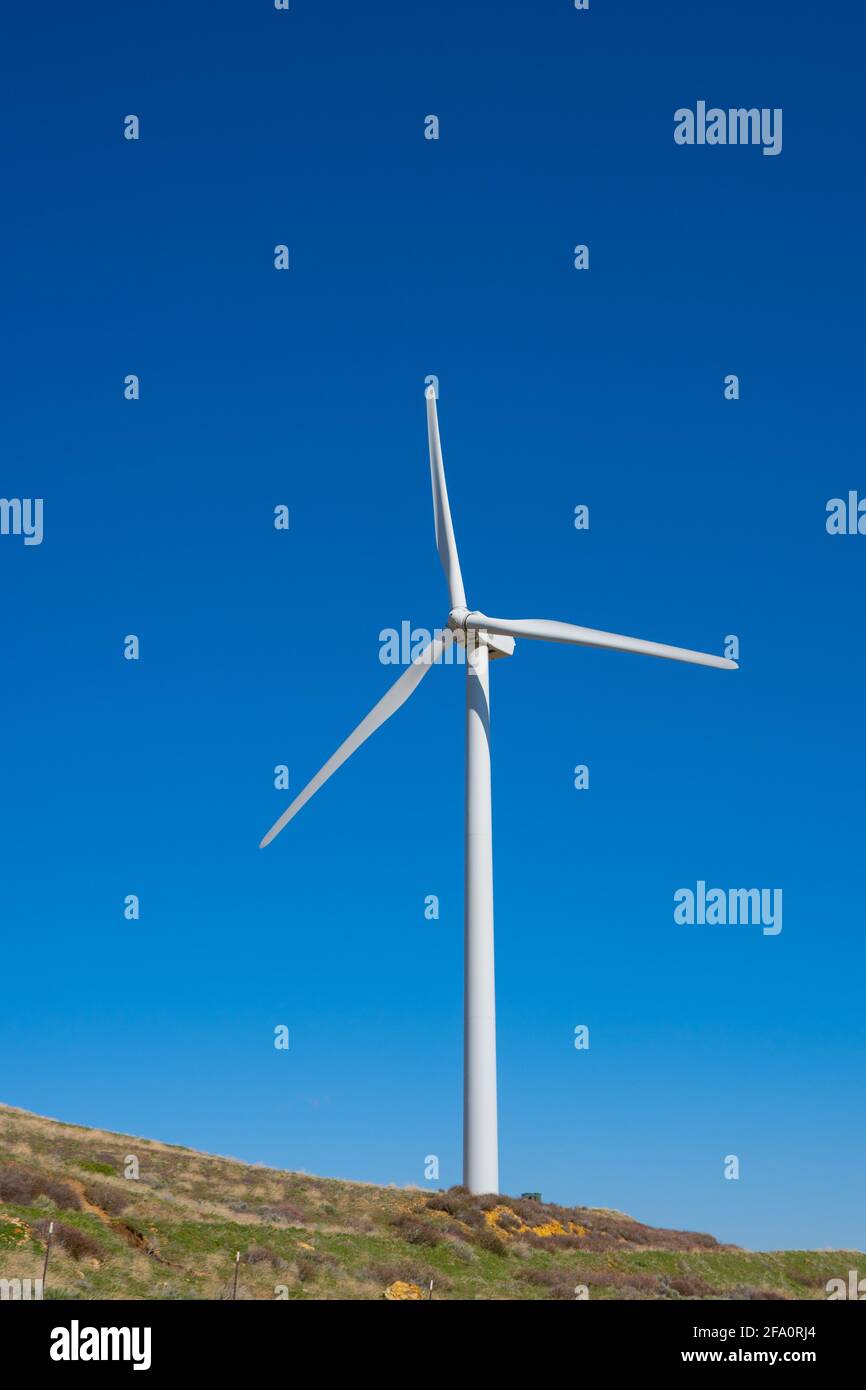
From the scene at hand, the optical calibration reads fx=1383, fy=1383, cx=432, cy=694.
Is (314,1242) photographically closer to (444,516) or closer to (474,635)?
(474,635)

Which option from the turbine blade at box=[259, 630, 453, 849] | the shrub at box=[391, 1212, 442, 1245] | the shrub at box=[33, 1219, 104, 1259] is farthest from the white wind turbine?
the shrub at box=[33, 1219, 104, 1259]

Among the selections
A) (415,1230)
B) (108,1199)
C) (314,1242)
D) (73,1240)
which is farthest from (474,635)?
(73,1240)

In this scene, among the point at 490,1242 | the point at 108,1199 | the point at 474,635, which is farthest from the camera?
the point at 474,635

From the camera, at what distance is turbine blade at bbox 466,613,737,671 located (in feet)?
185

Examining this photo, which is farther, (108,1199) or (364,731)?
(364,731)

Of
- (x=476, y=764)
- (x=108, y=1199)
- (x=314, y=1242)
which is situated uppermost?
(x=476, y=764)

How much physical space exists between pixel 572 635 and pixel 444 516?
7.64 m

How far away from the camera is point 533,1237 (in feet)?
148

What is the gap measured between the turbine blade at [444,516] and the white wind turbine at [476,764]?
0.14ft

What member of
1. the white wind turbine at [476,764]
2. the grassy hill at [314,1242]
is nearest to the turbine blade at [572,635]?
the white wind turbine at [476,764]

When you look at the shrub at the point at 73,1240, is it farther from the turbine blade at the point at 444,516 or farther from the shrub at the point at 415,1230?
the turbine blade at the point at 444,516

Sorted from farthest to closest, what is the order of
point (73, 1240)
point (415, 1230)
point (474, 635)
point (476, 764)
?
point (474, 635) < point (476, 764) < point (415, 1230) < point (73, 1240)

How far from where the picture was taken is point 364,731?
178 feet
